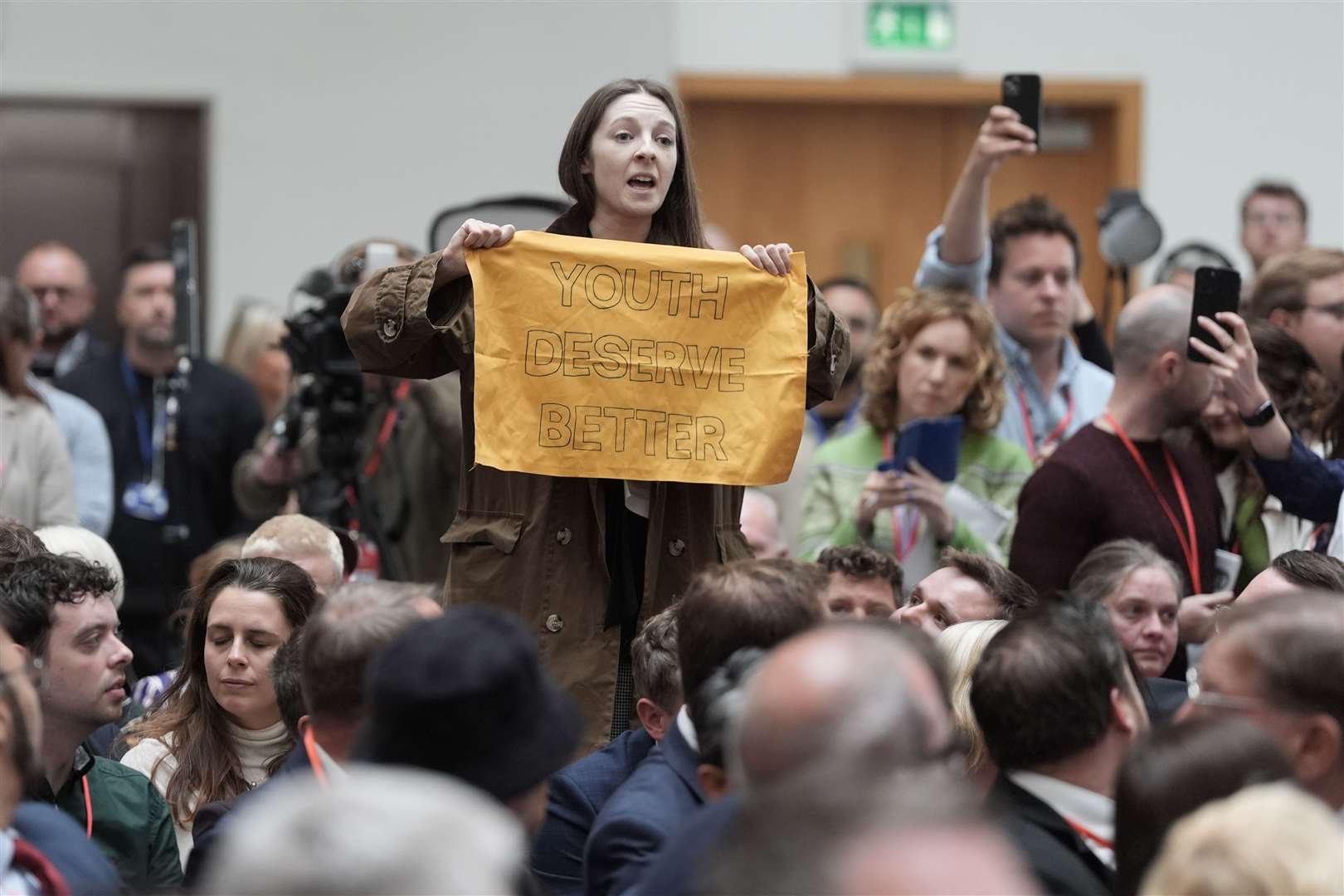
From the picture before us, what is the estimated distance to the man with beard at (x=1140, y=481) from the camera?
15.0 ft

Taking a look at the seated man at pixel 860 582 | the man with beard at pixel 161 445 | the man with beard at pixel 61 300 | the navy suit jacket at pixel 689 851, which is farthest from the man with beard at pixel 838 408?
the navy suit jacket at pixel 689 851

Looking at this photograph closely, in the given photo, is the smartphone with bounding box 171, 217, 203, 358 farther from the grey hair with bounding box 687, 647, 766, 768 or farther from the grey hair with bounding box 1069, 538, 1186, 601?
the grey hair with bounding box 687, 647, 766, 768

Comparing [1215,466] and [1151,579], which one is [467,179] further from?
[1151,579]

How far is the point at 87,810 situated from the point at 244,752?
1.51 feet

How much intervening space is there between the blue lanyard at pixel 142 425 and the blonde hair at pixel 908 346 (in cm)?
278

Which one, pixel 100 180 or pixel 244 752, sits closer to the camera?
pixel 244 752

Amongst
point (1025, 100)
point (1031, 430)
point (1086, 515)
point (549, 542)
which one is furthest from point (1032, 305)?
point (549, 542)

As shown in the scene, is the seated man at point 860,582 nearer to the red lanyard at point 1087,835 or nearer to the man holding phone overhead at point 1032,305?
the man holding phone overhead at point 1032,305

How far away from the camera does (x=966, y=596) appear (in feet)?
12.9

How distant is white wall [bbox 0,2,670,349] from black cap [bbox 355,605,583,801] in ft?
20.6

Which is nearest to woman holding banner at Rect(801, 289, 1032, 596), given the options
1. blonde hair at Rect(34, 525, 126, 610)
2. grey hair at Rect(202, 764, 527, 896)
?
blonde hair at Rect(34, 525, 126, 610)

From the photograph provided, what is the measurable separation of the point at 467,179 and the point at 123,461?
2.53m

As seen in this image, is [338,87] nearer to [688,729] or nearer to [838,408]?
[838,408]

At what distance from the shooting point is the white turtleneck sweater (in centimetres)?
382
